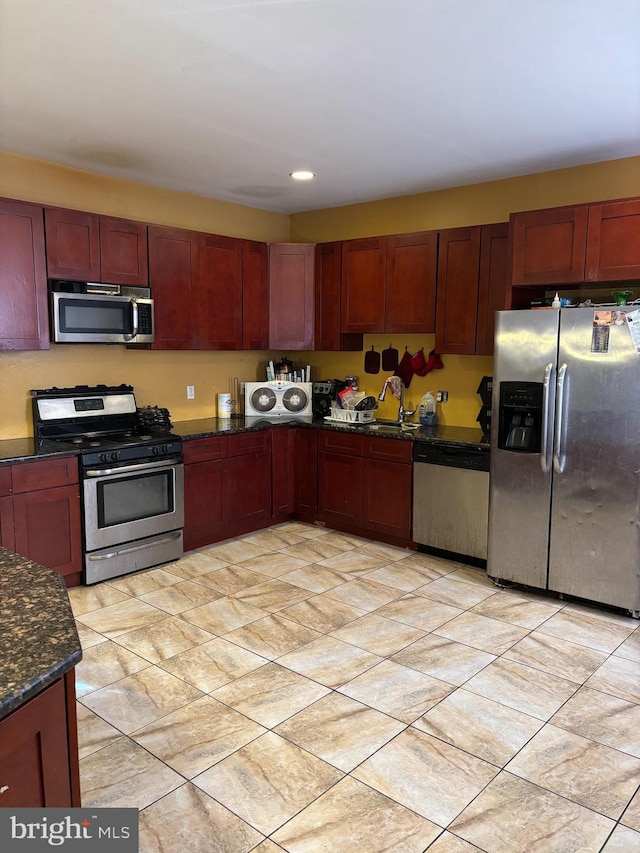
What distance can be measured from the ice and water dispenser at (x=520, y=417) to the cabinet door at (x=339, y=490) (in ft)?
4.17

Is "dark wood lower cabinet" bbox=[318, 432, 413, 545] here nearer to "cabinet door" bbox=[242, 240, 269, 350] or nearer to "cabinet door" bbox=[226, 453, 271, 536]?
"cabinet door" bbox=[226, 453, 271, 536]

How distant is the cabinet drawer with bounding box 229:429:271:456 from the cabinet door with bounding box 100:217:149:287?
1284 millimetres

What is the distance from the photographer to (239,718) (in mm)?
2551

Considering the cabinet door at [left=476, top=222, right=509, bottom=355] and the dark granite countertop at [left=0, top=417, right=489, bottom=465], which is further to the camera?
the cabinet door at [left=476, top=222, right=509, bottom=355]

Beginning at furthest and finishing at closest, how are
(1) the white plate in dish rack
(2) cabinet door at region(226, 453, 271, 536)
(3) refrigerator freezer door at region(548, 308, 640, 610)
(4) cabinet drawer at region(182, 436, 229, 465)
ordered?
(1) the white plate in dish rack < (2) cabinet door at region(226, 453, 271, 536) < (4) cabinet drawer at region(182, 436, 229, 465) < (3) refrigerator freezer door at region(548, 308, 640, 610)

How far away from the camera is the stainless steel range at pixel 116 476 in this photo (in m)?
3.84

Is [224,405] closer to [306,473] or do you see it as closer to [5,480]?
[306,473]

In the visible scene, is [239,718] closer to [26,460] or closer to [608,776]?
[608,776]

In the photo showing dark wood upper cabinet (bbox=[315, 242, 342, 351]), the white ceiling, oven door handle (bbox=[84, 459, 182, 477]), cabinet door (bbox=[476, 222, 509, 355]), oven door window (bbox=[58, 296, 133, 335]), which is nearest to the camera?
the white ceiling

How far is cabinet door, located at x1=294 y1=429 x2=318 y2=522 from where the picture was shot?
200 inches

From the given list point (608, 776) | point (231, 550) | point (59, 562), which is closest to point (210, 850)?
point (608, 776)

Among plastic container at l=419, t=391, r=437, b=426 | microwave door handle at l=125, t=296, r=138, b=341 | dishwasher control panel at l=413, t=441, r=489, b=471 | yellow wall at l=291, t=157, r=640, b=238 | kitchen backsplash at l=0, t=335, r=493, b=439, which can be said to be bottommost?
dishwasher control panel at l=413, t=441, r=489, b=471

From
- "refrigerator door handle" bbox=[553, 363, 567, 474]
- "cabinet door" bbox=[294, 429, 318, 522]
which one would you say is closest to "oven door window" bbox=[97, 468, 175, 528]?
"cabinet door" bbox=[294, 429, 318, 522]

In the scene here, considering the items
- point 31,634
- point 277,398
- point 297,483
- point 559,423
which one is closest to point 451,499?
point 559,423
